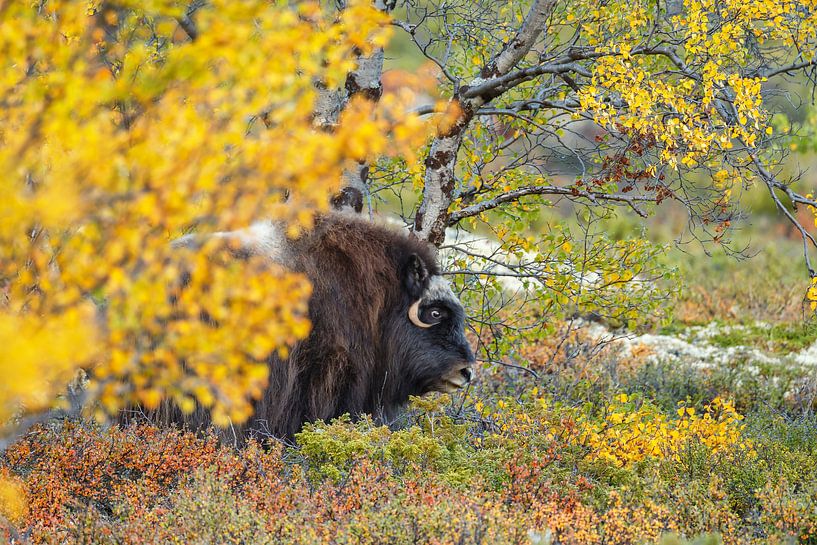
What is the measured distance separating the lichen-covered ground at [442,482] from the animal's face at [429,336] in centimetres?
25

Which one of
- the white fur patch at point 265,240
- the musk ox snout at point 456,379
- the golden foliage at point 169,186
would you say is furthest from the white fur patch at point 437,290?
the golden foliage at point 169,186

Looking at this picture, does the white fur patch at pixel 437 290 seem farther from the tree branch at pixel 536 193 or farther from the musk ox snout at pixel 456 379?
the tree branch at pixel 536 193

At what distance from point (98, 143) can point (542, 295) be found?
5714 millimetres

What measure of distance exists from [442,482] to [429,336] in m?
1.88

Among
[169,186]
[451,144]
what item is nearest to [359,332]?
[451,144]

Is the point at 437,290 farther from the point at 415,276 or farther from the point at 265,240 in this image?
the point at 265,240

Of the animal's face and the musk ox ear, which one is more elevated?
the musk ox ear

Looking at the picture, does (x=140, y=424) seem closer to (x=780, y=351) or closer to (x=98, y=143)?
(x=98, y=143)

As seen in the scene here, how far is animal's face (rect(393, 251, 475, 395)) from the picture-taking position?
6.58m

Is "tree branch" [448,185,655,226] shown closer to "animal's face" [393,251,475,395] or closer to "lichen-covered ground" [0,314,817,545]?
"animal's face" [393,251,475,395]

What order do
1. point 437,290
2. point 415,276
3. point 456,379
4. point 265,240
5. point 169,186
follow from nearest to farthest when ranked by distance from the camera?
point 169,186, point 265,240, point 415,276, point 437,290, point 456,379

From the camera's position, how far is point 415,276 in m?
6.52

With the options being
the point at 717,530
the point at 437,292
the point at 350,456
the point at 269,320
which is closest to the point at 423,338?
the point at 437,292

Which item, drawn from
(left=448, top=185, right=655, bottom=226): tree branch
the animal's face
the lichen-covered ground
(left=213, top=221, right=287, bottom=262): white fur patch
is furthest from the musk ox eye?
(left=213, top=221, right=287, bottom=262): white fur patch
